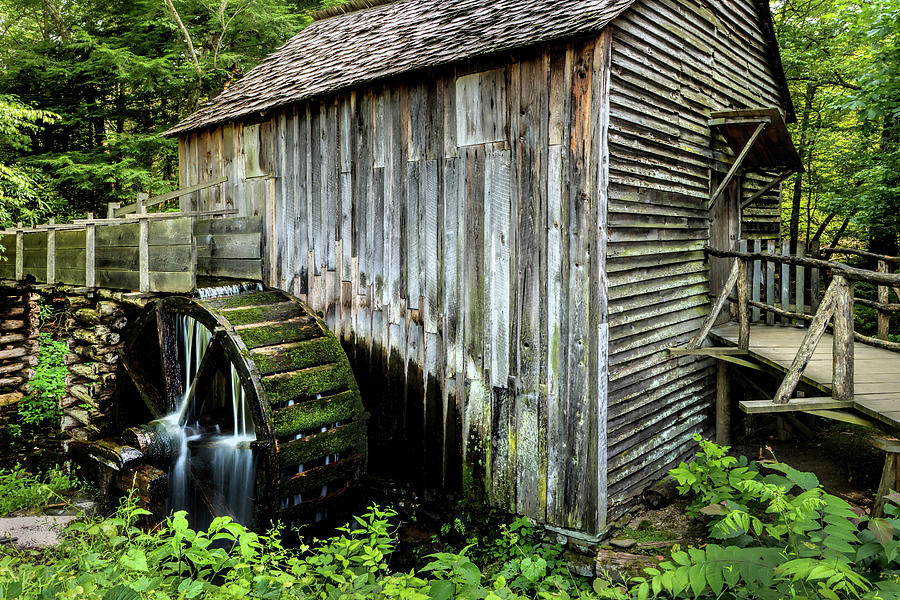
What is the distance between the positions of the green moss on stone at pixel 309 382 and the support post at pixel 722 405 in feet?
12.8

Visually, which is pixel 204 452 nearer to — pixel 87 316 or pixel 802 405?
pixel 87 316

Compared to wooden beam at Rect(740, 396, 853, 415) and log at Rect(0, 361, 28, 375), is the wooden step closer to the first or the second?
wooden beam at Rect(740, 396, 853, 415)

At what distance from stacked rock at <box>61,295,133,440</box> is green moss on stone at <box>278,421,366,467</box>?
367 cm

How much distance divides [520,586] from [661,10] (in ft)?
16.9

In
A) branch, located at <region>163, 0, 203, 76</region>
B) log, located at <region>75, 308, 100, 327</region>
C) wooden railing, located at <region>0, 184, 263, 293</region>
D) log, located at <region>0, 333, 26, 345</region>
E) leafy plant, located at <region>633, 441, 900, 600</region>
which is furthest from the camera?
branch, located at <region>163, 0, 203, 76</region>

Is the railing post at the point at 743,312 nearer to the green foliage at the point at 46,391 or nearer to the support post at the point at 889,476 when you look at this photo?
the support post at the point at 889,476

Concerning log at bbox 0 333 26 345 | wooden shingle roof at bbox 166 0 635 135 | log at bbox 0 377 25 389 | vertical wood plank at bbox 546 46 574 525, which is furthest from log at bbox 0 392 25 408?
vertical wood plank at bbox 546 46 574 525

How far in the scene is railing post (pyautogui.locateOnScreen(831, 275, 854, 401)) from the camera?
4.16 meters

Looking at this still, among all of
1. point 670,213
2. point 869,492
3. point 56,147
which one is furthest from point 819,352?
point 56,147

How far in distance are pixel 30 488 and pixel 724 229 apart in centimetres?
902

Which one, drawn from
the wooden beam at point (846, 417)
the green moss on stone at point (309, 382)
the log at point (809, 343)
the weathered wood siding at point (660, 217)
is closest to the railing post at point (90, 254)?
the green moss on stone at point (309, 382)

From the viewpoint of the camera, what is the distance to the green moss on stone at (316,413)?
18.0 ft

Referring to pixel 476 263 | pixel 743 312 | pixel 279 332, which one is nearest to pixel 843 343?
pixel 743 312

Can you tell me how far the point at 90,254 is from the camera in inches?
297
